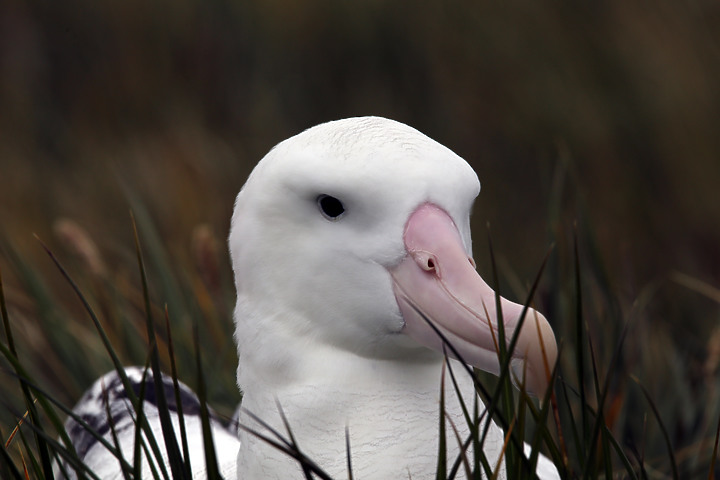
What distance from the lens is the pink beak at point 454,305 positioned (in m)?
1.70

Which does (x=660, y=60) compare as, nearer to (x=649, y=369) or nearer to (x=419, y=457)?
(x=649, y=369)

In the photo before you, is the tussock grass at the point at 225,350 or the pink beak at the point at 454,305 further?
the tussock grass at the point at 225,350

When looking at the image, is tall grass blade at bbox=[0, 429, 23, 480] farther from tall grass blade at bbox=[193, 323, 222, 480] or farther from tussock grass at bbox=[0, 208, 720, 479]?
tussock grass at bbox=[0, 208, 720, 479]

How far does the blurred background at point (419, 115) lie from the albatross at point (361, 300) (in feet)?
3.74

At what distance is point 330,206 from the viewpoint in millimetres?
1872

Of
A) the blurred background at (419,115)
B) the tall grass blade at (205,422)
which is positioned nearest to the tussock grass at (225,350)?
the blurred background at (419,115)

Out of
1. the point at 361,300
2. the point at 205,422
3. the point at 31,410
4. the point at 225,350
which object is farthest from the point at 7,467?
the point at 225,350

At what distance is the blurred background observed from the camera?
440 centimetres

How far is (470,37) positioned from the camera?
557cm

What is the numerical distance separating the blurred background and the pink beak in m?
1.19

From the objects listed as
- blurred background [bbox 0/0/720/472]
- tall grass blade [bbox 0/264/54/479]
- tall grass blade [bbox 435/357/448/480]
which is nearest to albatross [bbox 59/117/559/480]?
tall grass blade [bbox 435/357/448/480]

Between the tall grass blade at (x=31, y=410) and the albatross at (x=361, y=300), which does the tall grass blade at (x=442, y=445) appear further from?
the tall grass blade at (x=31, y=410)

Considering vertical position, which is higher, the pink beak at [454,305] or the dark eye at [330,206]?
the dark eye at [330,206]

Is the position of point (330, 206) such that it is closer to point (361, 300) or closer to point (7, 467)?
point (361, 300)
